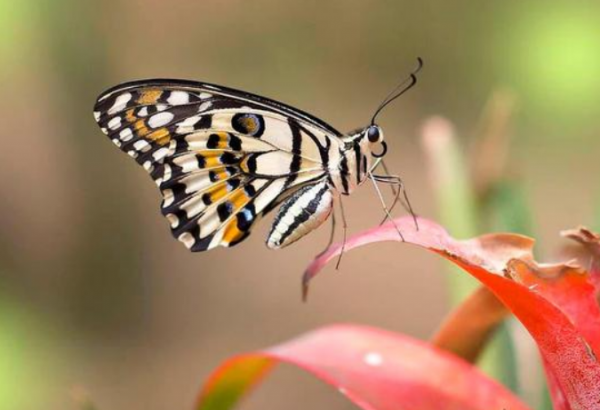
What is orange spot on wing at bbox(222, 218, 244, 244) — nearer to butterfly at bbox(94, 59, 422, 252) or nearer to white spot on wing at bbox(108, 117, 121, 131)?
butterfly at bbox(94, 59, 422, 252)

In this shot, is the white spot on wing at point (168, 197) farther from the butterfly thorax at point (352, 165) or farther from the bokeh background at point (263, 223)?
the bokeh background at point (263, 223)

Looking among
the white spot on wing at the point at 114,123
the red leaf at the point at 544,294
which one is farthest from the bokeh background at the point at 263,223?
the red leaf at the point at 544,294

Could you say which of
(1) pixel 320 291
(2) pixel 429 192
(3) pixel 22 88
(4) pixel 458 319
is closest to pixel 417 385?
(4) pixel 458 319

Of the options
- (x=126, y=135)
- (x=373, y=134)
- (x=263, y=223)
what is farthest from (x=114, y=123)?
(x=263, y=223)

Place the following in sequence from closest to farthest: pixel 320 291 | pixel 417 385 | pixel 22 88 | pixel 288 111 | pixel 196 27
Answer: pixel 417 385 → pixel 288 111 → pixel 320 291 → pixel 22 88 → pixel 196 27

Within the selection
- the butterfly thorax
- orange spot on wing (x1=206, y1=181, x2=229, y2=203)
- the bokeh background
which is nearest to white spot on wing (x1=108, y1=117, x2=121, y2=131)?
orange spot on wing (x1=206, y1=181, x2=229, y2=203)

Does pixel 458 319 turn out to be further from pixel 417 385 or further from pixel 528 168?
pixel 528 168
